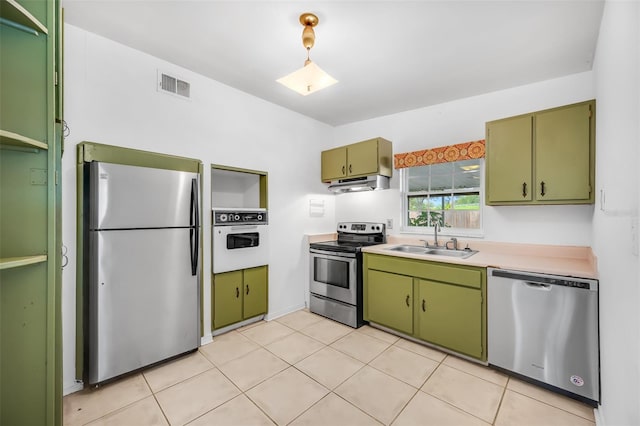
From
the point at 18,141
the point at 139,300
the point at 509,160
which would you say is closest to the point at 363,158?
the point at 509,160

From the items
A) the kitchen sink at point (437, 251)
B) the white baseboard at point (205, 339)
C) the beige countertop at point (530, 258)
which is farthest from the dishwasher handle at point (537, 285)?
the white baseboard at point (205, 339)

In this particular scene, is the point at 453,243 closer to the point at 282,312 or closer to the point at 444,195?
the point at 444,195

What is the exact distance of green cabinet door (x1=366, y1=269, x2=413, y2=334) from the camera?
2.81 m

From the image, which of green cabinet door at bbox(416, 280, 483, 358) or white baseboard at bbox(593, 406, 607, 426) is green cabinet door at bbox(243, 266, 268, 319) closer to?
green cabinet door at bbox(416, 280, 483, 358)

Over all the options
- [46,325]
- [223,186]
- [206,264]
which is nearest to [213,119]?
[223,186]

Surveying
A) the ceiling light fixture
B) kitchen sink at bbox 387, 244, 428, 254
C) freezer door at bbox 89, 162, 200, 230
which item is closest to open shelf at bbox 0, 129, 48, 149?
freezer door at bbox 89, 162, 200, 230

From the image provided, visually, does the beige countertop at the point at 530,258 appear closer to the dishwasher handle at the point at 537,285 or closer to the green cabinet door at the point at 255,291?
the dishwasher handle at the point at 537,285

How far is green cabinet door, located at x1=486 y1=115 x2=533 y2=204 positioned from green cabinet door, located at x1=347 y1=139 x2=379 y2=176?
4.15 feet

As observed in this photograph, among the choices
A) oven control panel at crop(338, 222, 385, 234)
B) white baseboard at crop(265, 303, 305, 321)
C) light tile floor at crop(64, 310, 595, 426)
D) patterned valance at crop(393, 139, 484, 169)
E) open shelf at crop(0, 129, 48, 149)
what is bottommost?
light tile floor at crop(64, 310, 595, 426)

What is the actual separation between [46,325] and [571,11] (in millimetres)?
3439

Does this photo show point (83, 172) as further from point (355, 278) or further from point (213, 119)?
point (355, 278)

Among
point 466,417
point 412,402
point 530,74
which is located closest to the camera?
point 466,417

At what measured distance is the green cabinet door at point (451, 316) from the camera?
2.38 meters

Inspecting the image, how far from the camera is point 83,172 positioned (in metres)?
2.04
